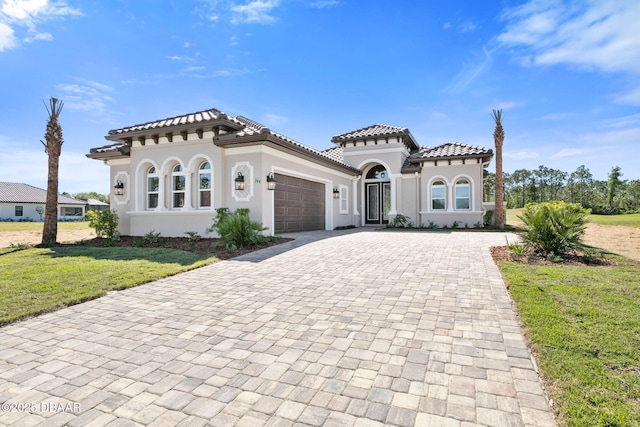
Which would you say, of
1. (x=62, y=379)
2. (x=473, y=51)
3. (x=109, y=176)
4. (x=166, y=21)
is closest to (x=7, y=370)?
(x=62, y=379)

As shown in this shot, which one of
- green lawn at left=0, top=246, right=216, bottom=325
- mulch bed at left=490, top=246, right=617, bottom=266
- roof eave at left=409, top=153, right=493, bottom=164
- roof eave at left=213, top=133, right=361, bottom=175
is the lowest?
green lawn at left=0, top=246, right=216, bottom=325

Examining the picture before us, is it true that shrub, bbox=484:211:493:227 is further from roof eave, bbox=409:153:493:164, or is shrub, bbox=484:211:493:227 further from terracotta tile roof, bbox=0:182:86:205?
terracotta tile roof, bbox=0:182:86:205

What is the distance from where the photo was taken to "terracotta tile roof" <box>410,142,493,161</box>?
17125mm

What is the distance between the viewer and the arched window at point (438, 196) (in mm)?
18469

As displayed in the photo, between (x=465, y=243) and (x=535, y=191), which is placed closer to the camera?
(x=465, y=243)

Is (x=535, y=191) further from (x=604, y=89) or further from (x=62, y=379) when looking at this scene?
(x=62, y=379)

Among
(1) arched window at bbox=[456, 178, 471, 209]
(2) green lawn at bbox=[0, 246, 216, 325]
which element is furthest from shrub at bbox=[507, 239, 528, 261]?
(1) arched window at bbox=[456, 178, 471, 209]

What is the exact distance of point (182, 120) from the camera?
40.3 feet

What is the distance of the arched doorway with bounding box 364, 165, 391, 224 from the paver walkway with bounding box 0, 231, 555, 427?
49.2 feet

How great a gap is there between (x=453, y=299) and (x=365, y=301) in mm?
1338

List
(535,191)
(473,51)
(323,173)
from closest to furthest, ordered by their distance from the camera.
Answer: (473,51) < (323,173) < (535,191)

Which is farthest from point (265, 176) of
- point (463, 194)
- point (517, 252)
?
point (463, 194)

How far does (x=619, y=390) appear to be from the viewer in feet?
8.02

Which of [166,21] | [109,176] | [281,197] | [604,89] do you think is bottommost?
[281,197]
